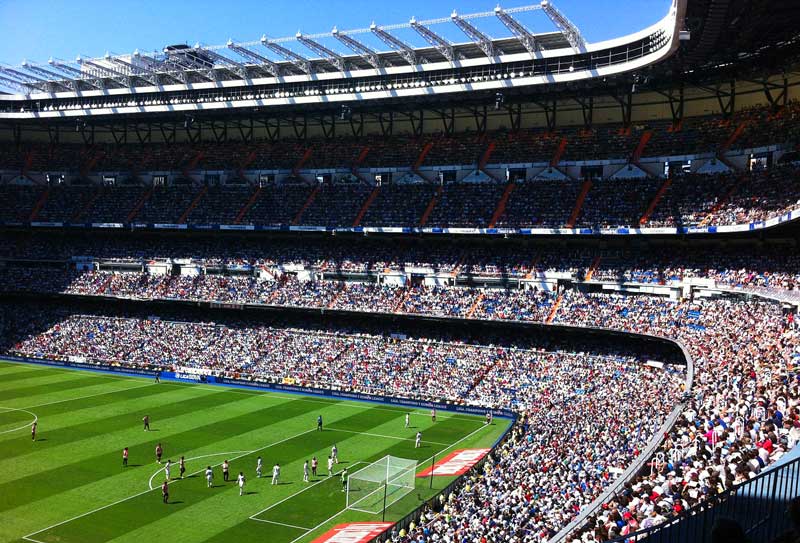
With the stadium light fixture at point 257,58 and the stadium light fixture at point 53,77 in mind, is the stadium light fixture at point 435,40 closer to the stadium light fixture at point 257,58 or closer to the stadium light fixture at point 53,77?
the stadium light fixture at point 257,58

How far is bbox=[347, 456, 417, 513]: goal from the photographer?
29419 millimetres

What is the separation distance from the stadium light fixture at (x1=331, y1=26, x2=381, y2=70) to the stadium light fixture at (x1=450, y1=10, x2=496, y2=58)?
795 cm

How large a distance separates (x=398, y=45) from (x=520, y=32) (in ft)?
28.3

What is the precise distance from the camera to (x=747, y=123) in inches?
1989

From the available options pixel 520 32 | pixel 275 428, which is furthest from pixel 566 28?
pixel 275 428

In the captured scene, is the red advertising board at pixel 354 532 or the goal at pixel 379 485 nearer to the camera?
the red advertising board at pixel 354 532

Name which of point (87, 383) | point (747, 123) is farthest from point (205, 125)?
point (747, 123)

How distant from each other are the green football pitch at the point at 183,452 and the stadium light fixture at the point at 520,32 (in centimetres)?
2456

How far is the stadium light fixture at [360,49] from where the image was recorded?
1944 inches

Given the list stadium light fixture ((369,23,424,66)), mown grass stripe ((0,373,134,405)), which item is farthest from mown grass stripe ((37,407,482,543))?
stadium light fixture ((369,23,424,66))

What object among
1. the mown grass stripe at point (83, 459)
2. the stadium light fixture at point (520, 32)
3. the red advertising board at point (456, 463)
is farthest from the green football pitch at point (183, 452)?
the stadium light fixture at point (520, 32)

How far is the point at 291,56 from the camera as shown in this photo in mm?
54344

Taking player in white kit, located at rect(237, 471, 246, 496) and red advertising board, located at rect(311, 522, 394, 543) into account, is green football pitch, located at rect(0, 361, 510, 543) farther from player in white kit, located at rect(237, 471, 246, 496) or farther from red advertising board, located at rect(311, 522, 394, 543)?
red advertising board, located at rect(311, 522, 394, 543)

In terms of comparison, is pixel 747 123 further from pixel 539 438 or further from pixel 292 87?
pixel 292 87
